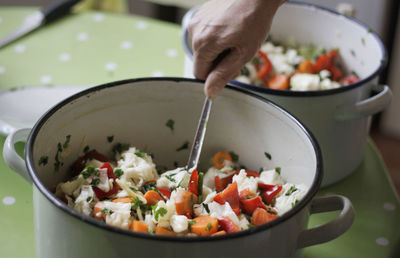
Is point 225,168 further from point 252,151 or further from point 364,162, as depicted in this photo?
point 364,162

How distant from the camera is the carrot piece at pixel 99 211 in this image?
0.76 metres

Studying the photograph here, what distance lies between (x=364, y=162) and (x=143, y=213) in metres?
0.59

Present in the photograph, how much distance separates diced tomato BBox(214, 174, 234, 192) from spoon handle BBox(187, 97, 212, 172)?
47 millimetres

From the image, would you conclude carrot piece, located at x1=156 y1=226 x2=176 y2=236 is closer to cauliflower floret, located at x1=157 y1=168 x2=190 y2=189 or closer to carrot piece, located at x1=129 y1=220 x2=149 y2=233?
carrot piece, located at x1=129 y1=220 x2=149 y2=233

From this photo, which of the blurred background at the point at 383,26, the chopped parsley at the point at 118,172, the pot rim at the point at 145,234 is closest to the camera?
the pot rim at the point at 145,234

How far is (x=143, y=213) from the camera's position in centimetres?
80


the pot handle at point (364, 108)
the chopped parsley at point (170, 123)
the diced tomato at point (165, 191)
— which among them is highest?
the pot handle at point (364, 108)

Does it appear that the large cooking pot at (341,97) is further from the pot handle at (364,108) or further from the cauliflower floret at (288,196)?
the cauliflower floret at (288,196)

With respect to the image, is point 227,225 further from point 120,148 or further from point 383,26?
point 383,26

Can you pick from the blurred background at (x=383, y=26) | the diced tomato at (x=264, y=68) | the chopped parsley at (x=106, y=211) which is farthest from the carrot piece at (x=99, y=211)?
the blurred background at (x=383, y=26)

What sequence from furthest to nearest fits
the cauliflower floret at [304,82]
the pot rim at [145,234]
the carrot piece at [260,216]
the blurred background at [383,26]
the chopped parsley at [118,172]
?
the blurred background at [383,26]
the cauliflower floret at [304,82]
the chopped parsley at [118,172]
the carrot piece at [260,216]
the pot rim at [145,234]

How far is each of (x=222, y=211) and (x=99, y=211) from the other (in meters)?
0.18

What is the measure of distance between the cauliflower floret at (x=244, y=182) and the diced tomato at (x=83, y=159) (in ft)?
0.79

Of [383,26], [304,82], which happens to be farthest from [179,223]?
[383,26]
